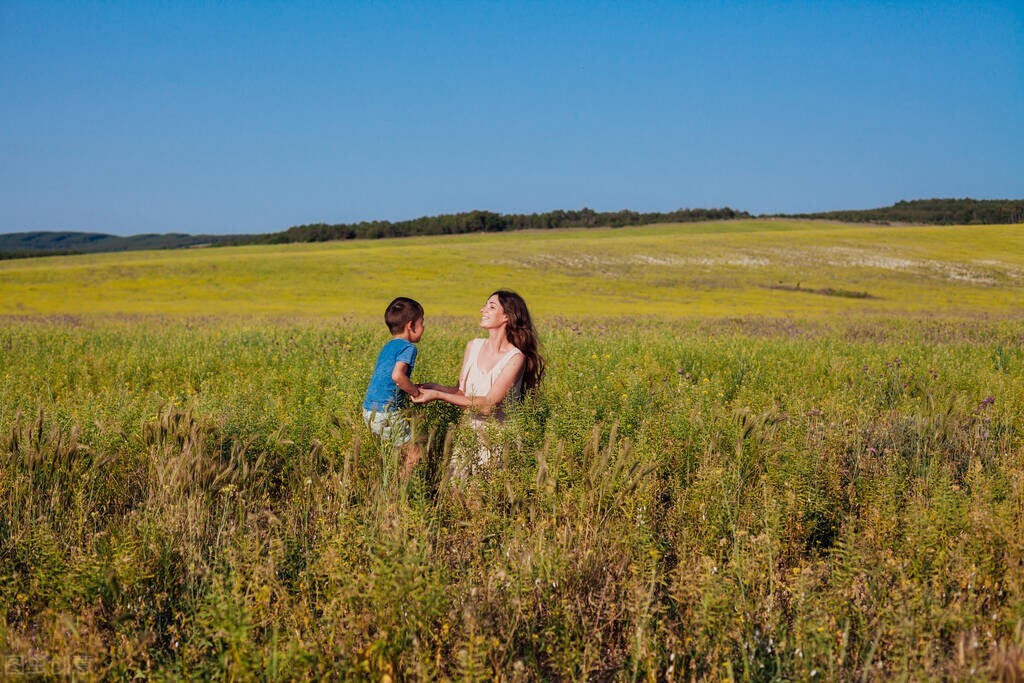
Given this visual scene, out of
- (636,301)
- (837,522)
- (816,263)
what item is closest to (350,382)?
(837,522)

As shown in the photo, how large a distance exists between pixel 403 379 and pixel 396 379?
47 millimetres

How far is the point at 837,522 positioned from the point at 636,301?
27.1 metres

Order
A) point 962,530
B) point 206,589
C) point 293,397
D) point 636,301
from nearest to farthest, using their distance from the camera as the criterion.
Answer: point 206,589, point 962,530, point 293,397, point 636,301

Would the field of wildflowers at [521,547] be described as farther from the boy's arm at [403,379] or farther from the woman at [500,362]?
the boy's arm at [403,379]

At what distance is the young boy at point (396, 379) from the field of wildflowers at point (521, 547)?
0.19 metres

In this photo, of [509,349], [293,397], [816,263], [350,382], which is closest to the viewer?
[509,349]

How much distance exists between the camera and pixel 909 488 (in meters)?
4.14

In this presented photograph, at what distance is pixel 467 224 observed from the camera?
9250 cm

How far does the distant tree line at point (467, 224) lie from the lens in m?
91.4

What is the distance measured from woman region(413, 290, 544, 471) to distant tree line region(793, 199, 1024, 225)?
328ft

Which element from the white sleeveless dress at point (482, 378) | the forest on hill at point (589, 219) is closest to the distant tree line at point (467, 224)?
the forest on hill at point (589, 219)

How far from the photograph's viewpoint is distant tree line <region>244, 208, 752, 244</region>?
9138cm

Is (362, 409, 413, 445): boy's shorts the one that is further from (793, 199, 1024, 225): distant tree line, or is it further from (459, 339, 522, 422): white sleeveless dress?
(793, 199, 1024, 225): distant tree line

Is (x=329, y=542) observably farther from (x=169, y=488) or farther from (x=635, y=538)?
(x=635, y=538)
